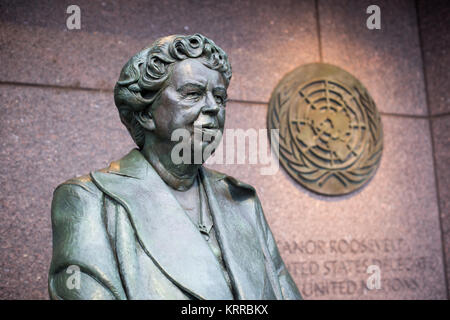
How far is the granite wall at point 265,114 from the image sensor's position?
9.13 feet

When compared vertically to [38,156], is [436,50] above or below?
above

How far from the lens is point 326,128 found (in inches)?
138

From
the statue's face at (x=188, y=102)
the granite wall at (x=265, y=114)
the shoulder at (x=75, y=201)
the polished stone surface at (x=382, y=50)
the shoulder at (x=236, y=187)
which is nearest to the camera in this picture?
the shoulder at (x=75, y=201)

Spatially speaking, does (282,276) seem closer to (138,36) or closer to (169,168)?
(169,168)

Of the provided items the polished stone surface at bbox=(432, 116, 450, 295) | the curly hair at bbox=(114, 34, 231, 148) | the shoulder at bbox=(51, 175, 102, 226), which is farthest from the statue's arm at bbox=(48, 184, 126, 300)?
the polished stone surface at bbox=(432, 116, 450, 295)

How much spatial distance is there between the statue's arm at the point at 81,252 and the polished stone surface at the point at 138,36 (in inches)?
58.5

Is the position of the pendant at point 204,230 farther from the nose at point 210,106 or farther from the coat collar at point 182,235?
the nose at point 210,106

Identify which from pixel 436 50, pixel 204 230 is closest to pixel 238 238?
pixel 204 230

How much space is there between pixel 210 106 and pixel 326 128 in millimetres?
1915

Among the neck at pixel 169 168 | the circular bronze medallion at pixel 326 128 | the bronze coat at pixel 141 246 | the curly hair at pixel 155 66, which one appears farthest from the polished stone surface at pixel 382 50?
the bronze coat at pixel 141 246

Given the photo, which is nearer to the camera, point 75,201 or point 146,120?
point 75,201

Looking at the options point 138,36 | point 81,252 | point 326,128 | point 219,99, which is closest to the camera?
point 81,252

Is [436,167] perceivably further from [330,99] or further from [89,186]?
[89,186]

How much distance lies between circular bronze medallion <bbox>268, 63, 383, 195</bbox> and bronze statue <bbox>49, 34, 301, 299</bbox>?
1443 mm
